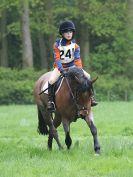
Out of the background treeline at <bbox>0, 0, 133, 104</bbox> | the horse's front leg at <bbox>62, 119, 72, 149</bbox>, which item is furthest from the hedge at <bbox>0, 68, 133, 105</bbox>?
the horse's front leg at <bbox>62, 119, 72, 149</bbox>

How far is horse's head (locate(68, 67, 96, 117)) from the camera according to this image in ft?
37.6

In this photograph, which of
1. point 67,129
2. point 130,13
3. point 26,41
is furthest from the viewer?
point 130,13

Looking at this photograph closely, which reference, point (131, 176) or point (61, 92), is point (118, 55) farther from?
point (131, 176)

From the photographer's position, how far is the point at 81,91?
1152cm

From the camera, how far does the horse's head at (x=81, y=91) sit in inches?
451

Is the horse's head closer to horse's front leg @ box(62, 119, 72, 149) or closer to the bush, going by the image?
horse's front leg @ box(62, 119, 72, 149)

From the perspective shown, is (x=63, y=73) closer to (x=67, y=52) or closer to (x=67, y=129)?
(x=67, y=52)

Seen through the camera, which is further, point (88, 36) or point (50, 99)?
point (88, 36)

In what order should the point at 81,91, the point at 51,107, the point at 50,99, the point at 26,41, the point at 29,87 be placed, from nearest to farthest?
1. the point at 81,91
2. the point at 51,107
3. the point at 50,99
4. the point at 29,87
5. the point at 26,41

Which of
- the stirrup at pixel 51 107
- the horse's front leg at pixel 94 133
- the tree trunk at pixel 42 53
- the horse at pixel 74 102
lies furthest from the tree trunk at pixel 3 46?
the horse's front leg at pixel 94 133

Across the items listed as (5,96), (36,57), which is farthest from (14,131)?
(36,57)

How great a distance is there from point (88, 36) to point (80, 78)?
1594 inches

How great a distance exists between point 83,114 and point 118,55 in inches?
1446

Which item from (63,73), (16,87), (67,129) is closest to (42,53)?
(16,87)
